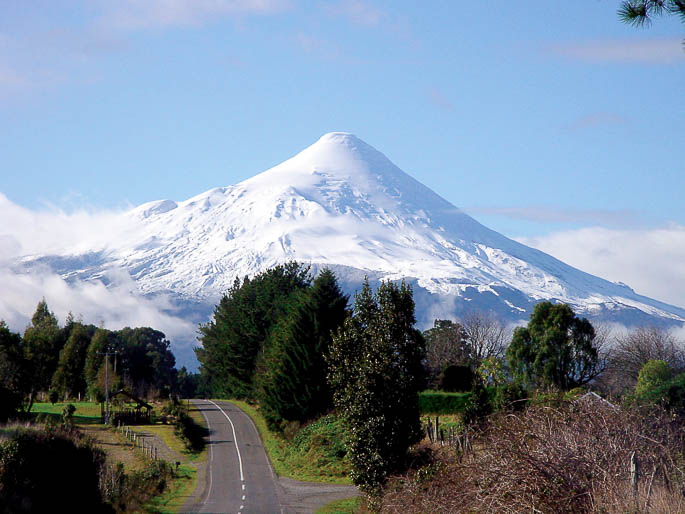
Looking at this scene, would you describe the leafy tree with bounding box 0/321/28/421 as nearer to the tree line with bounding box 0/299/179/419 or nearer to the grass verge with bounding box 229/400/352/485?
the tree line with bounding box 0/299/179/419

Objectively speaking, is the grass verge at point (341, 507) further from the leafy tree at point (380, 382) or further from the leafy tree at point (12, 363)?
the leafy tree at point (12, 363)

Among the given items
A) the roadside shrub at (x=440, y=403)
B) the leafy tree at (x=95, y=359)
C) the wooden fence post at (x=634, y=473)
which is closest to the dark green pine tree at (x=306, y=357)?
the roadside shrub at (x=440, y=403)

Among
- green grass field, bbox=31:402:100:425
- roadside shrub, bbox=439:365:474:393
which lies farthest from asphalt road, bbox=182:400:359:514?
roadside shrub, bbox=439:365:474:393

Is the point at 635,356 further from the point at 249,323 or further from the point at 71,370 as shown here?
the point at 71,370

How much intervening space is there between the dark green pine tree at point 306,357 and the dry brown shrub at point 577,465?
36.9 meters

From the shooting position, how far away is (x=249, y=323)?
80750 millimetres

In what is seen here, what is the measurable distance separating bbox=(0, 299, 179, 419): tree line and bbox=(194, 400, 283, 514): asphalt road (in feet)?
37.4

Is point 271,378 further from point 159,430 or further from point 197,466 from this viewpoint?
point 159,430

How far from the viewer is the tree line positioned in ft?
215

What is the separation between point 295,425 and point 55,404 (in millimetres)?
37888

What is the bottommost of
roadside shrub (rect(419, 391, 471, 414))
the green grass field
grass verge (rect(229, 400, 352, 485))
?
grass verge (rect(229, 400, 352, 485))

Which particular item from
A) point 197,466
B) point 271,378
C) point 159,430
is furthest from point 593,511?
point 159,430

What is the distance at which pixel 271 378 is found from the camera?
55000 mm

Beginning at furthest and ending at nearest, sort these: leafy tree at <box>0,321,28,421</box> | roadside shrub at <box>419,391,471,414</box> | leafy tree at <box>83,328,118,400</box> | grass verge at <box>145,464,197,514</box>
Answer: leafy tree at <box>83,328,118,400</box> < leafy tree at <box>0,321,28,421</box> < roadside shrub at <box>419,391,471,414</box> < grass verge at <box>145,464,197,514</box>
